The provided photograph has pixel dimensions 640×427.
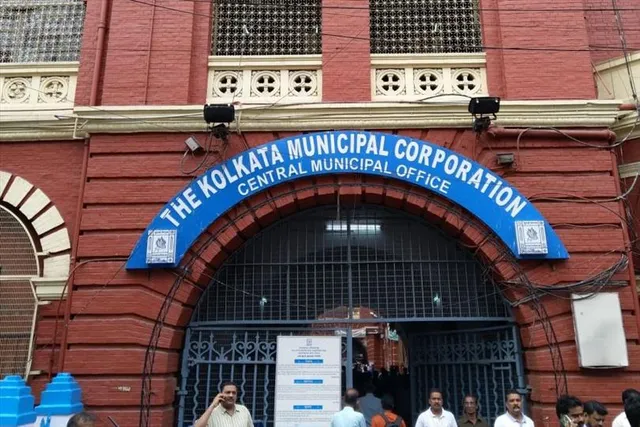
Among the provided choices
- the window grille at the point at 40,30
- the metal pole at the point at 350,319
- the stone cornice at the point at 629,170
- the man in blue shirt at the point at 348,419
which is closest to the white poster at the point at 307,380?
the metal pole at the point at 350,319

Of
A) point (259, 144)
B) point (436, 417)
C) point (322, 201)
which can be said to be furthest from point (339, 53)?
point (436, 417)

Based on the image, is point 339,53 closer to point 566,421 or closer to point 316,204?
point 316,204

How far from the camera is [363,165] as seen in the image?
714 cm

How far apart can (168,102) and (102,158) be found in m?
1.17

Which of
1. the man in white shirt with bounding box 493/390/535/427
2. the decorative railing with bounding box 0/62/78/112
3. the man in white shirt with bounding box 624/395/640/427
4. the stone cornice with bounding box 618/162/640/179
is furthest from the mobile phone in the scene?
the decorative railing with bounding box 0/62/78/112

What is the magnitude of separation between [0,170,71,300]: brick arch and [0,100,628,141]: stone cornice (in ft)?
3.89

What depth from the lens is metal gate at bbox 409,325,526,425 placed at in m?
7.05

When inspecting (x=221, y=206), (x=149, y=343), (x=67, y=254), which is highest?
(x=221, y=206)

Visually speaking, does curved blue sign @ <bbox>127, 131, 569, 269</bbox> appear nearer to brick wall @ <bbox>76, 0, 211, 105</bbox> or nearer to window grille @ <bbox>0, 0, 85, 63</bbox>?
brick wall @ <bbox>76, 0, 211, 105</bbox>

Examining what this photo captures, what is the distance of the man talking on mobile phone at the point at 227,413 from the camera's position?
5609 mm

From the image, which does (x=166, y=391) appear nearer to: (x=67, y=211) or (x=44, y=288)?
(x=44, y=288)

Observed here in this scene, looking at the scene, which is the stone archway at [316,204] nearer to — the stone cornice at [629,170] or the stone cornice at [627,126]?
the stone cornice at [629,170]

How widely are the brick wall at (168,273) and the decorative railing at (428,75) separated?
2.54 ft

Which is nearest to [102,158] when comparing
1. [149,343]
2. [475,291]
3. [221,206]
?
[221,206]
